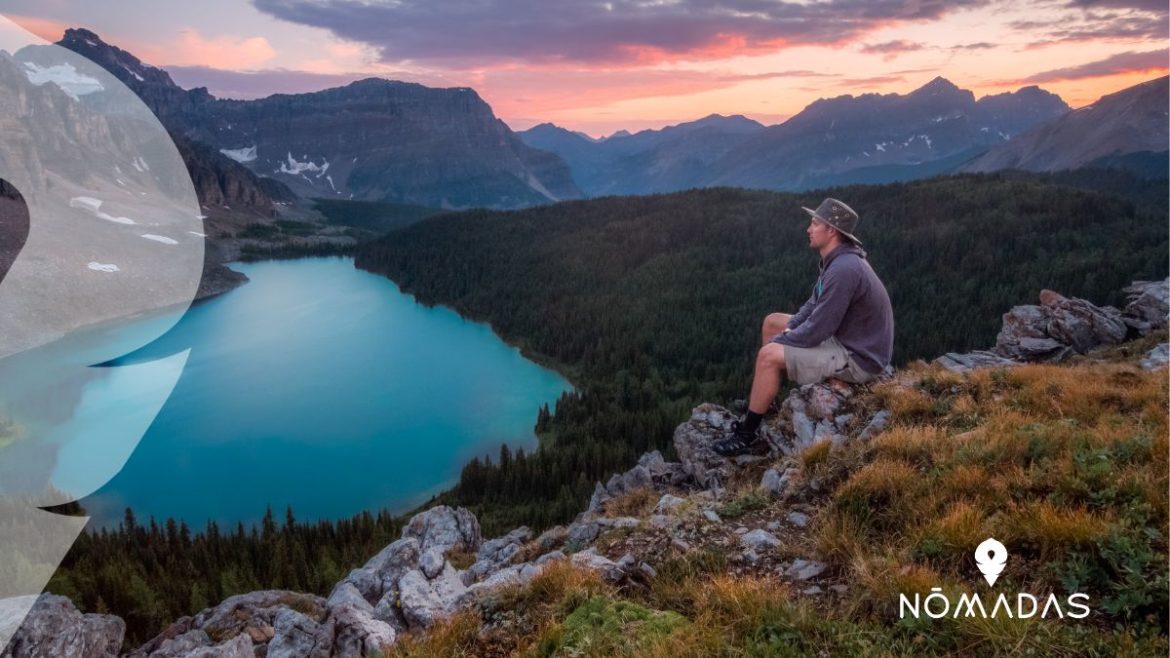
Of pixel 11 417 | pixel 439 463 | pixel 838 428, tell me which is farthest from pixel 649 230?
pixel 838 428

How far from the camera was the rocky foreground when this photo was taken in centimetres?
669

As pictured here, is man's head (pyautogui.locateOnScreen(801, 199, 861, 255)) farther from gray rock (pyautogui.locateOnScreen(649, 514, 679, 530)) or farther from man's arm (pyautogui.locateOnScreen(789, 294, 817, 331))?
gray rock (pyautogui.locateOnScreen(649, 514, 679, 530))

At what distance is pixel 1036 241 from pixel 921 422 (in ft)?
404

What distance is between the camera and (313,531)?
3619 centimetres

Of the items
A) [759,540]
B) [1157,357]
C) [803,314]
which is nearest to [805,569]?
[759,540]

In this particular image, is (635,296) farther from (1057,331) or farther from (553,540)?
(553,540)

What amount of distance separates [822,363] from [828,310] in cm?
111

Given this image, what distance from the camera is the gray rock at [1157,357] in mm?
13227

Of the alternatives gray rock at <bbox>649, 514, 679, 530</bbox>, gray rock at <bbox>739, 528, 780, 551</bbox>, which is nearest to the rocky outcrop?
gray rock at <bbox>649, 514, 679, 530</bbox>

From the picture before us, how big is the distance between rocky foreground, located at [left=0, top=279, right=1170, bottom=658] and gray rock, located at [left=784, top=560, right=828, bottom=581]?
0.04 ft

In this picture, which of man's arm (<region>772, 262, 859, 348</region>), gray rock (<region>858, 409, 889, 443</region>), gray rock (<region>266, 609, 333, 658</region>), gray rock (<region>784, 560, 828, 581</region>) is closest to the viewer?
gray rock (<region>784, 560, 828, 581</region>)

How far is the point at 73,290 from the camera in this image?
101m

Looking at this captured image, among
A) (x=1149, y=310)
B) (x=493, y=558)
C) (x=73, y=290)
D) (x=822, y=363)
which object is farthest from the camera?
(x=73, y=290)

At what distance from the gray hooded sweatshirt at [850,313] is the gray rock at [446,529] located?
1174cm
